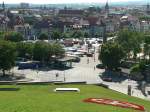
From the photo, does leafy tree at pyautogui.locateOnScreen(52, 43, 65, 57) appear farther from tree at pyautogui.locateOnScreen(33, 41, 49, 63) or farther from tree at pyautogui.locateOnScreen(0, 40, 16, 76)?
tree at pyautogui.locateOnScreen(0, 40, 16, 76)

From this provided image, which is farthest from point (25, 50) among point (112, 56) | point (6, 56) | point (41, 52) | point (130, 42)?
point (130, 42)

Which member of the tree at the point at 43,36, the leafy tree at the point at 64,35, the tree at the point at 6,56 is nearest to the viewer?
the tree at the point at 6,56

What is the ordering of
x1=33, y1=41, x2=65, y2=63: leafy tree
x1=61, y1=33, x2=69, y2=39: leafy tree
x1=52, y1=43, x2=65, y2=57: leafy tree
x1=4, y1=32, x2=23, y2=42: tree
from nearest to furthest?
x1=33, y1=41, x2=65, y2=63: leafy tree, x1=52, y1=43, x2=65, y2=57: leafy tree, x1=4, y1=32, x2=23, y2=42: tree, x1=61, y1=33, x2=69, y2=39: leafy tree

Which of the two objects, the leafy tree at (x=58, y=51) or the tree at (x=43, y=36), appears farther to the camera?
the tree at (x=43, y=36)

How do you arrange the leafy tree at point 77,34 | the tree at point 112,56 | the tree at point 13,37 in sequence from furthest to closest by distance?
1. the leafy tree at point 77,34
2. the tree at point 13,37
3. the tree at point 112,56

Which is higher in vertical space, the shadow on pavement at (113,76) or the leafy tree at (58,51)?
the leafy tree at (58,51)

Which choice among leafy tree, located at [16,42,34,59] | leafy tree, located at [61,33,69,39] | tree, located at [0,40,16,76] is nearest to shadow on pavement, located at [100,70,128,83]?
tree, located at [0,40,16,76]

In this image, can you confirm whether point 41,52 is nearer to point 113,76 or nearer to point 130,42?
point 113,76

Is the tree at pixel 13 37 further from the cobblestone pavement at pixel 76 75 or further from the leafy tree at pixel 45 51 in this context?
the cobblestone pavement at pixel 76 75

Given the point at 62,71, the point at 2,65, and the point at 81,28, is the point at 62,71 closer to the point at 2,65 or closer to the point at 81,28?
the point at 2,65

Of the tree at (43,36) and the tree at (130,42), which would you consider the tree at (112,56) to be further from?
the tree at (43,36)

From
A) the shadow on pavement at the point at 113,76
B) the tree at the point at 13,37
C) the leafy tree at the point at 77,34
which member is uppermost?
the tree at the point at 13,37

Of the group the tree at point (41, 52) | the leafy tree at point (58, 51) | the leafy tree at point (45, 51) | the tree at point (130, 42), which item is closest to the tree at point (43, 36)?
the tree at point (130, 42)
